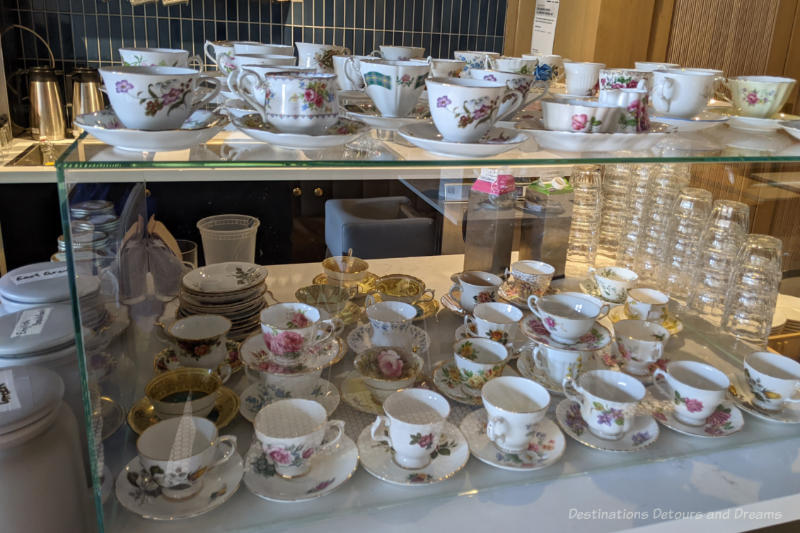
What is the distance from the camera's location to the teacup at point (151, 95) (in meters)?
0.67

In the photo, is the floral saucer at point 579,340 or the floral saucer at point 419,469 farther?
the floral saucer at point 579,340

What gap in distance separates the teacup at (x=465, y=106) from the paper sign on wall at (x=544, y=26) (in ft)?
7.24

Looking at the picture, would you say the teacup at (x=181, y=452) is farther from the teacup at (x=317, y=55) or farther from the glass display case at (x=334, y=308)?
the teacup at (x=317, y=55)

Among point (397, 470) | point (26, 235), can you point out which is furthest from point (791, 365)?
point (26, 235)

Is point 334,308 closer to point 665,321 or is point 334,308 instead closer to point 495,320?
point 495,320

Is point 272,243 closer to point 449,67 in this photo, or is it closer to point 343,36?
point 449,67

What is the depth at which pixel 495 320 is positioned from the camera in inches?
46.4

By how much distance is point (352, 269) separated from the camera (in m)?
1.28

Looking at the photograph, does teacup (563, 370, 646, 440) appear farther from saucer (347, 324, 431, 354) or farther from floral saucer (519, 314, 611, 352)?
saucer (347, 324, 431, 354)

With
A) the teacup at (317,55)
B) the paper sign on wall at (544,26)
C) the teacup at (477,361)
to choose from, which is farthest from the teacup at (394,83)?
the paper sign on wall at (544,26)

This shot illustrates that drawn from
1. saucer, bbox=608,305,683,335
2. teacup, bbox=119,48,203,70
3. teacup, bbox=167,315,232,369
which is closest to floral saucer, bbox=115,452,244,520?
teacup, bbox=167,315,232,369

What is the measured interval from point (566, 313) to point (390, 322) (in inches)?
12.5

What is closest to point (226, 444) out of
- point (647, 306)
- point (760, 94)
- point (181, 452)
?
point (181, 452)

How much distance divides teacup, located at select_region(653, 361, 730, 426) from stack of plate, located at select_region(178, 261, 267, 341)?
709 millimetres
